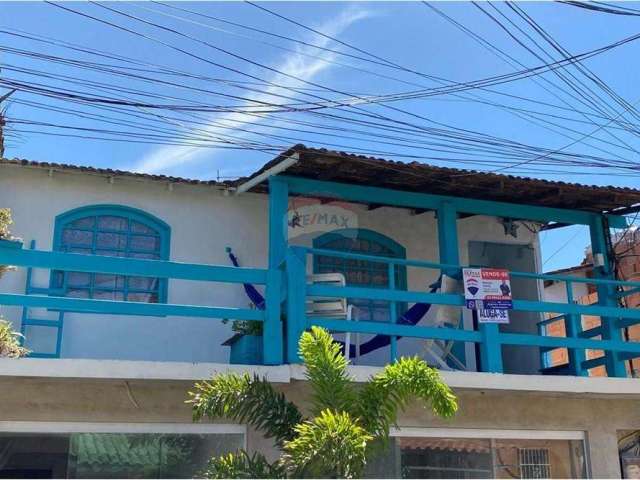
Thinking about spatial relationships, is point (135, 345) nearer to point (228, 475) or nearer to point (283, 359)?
point (283, 359)

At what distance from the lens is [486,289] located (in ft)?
28.1

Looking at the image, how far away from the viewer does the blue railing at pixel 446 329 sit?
7.63m

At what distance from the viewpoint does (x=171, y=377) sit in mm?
7020

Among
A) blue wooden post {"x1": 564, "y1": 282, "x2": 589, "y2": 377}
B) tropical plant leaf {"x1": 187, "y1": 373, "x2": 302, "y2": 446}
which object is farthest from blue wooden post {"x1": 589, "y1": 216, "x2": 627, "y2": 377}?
tropical plant leaf {"x1": 187, "y1": 373, "x2": 302, "y2": 446}

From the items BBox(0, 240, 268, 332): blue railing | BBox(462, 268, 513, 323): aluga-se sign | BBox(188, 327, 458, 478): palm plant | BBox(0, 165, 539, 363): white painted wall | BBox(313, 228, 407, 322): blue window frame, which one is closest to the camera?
BBox(188, 327, 458, 478): palm plant

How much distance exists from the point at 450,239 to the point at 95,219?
4230mm

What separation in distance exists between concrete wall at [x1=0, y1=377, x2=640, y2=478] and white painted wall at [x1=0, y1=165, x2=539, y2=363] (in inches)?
73.2

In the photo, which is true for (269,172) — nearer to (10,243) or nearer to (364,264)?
(364,264)

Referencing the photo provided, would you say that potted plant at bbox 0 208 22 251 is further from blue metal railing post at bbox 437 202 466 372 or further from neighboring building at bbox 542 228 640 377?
neighboring building at bbox 542 228 640 377

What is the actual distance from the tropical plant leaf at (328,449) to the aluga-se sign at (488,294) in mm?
3022

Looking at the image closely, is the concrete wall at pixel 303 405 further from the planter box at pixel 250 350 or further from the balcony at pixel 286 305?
the balcony at pixel 286 305

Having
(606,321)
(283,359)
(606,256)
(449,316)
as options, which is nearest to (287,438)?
(283,359)

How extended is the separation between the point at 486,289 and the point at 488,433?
157 cm

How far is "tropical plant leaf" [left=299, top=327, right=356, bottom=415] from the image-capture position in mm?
6277
